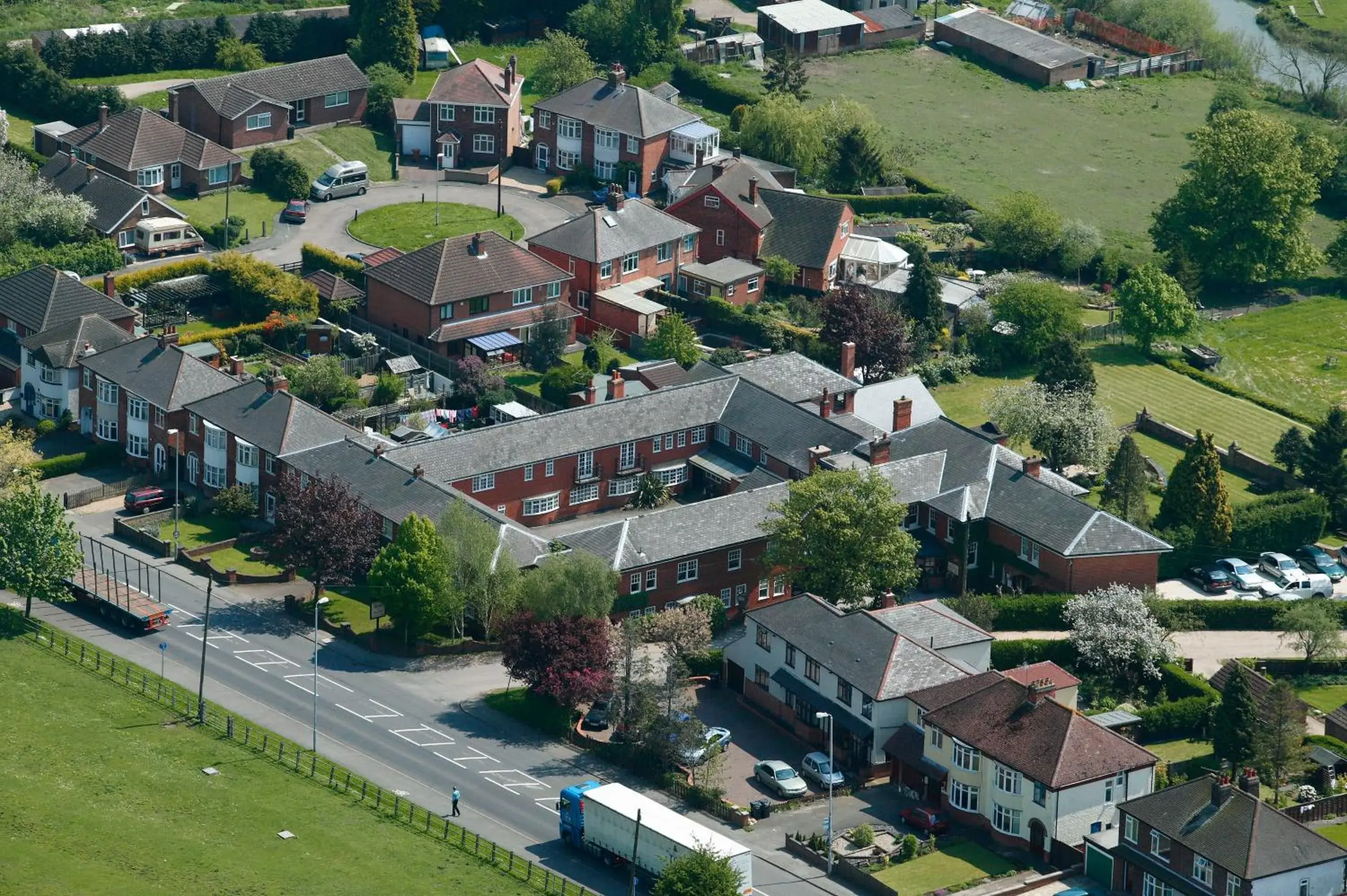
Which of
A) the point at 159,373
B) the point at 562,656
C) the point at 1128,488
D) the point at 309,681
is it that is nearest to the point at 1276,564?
the point at 1128,488

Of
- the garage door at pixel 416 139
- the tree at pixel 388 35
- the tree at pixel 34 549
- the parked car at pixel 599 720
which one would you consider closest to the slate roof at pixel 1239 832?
the parked car at pixel 599 720

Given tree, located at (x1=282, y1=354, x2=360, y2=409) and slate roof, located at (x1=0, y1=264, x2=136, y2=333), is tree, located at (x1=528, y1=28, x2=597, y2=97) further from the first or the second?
tree, located at (x1=282, y1=354, x2=360, y2=409)

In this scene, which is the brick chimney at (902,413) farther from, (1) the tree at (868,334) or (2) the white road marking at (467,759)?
(2) the white road marking at (467,759)

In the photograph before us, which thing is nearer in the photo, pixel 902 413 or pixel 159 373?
pixel 159 373

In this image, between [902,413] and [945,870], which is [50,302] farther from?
[945,870]

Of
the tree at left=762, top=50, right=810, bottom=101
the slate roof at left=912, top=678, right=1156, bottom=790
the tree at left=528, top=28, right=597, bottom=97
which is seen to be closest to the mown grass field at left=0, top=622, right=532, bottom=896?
the slate roof at left=912, top=678, right=1156, bottom=790
